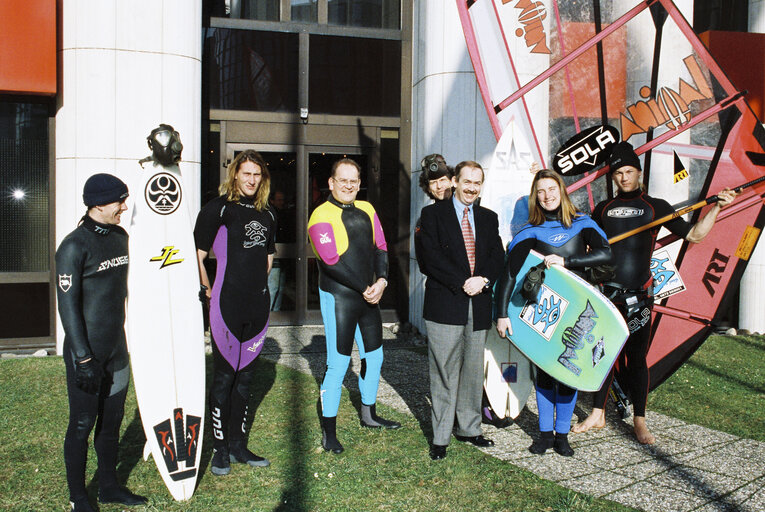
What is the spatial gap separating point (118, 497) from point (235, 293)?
3.97 feet

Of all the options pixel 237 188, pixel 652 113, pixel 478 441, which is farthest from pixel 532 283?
pixel 652 113

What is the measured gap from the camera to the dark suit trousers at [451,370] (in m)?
3.94

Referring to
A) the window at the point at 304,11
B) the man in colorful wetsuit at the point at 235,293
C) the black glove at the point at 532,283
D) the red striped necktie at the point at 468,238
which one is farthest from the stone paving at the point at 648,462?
the window at the point at 304,11

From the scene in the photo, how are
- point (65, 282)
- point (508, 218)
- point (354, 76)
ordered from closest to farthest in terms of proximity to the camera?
point (65, 282) < point (508, 218) < point (354, 76)

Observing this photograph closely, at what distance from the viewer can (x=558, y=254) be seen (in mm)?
4090

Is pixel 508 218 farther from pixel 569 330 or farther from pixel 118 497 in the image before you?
pixel 118 497

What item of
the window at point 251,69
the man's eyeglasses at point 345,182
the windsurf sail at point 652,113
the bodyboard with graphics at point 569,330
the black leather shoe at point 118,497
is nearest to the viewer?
the black leather shoe at point 118,497

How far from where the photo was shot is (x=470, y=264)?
13.1 ft

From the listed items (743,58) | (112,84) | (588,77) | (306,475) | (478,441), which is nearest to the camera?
(306,475)

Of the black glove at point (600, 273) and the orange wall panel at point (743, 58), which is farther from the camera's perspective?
the orange wall panel at point (743, 58)

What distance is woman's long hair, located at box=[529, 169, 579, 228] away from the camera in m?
4.06

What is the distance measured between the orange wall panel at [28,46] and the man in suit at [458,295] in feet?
14.8

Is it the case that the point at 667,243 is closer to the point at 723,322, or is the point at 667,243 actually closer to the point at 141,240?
the point at 141,240

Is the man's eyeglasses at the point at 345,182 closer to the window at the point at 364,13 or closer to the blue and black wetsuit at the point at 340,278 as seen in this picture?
the blue and black wetsuit at the point at 340,278
